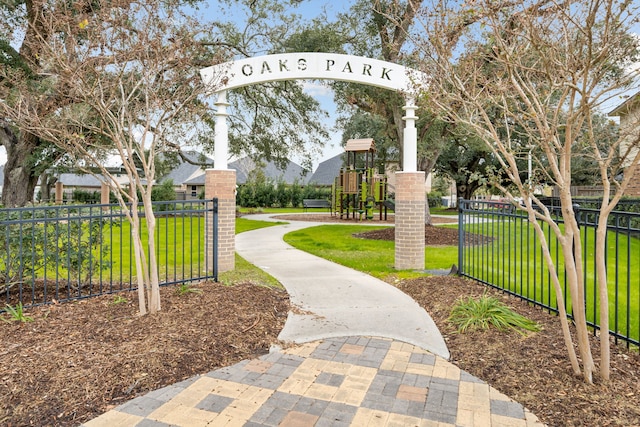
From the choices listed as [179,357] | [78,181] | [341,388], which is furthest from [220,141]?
[78,181]

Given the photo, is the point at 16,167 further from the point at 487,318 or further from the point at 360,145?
the point at 487,318

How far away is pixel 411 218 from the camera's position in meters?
7.23

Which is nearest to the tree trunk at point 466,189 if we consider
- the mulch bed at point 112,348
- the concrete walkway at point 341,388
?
the concrete walkway at point 341,388

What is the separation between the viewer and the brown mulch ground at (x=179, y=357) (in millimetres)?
2686

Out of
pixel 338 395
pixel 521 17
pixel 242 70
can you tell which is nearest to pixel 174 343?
pixel 338 395

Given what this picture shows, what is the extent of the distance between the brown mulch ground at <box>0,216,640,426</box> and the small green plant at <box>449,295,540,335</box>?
11 cm

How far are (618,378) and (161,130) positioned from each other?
15.8 ft

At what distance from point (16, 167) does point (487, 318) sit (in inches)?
503

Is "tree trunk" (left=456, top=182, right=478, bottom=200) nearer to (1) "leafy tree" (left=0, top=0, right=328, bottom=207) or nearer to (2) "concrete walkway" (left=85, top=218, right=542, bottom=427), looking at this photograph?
(1) "leafy tree" (left=0, top=0, right=328, bottom=207)

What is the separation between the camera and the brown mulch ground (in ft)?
8.81

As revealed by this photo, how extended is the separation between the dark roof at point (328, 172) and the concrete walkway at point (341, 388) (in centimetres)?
3630

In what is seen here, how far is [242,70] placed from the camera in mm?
7105

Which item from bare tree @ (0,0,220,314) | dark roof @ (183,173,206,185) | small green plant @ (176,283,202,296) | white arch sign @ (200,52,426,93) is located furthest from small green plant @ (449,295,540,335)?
dark roof @ (183,173,206,185)

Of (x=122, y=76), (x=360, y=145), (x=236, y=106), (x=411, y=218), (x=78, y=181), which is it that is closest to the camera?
(x=122, y=76)
